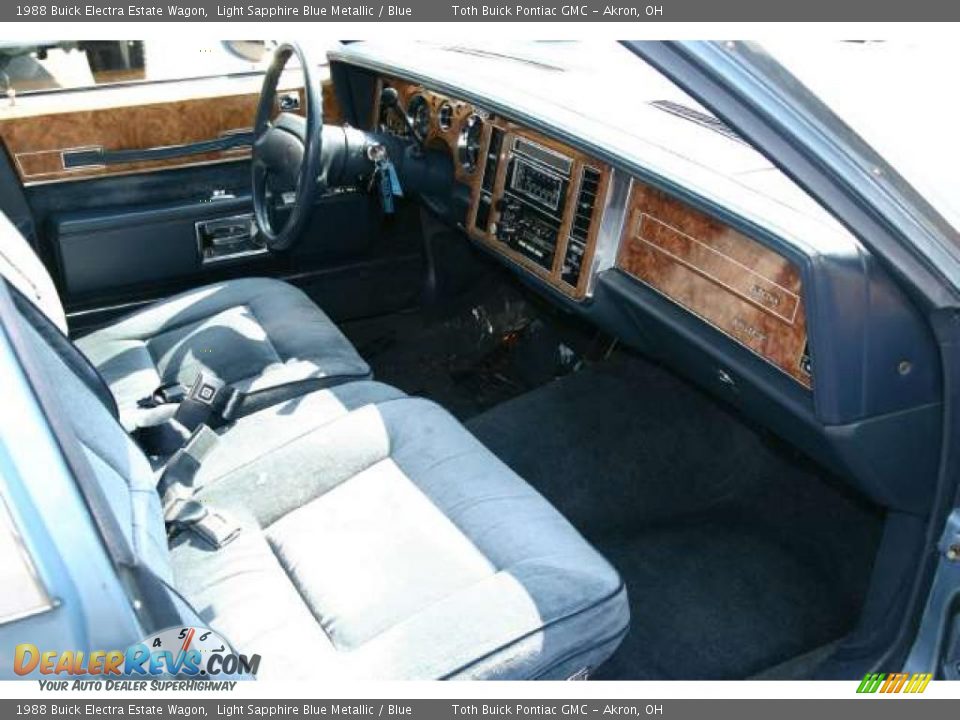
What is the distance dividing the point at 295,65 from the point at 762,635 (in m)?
2.18

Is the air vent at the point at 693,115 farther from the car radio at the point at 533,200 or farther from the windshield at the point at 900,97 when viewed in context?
the windshield at the point at 900,97

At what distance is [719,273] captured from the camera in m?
1.96

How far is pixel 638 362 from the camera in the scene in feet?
9.66

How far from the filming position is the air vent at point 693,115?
82.3 inches

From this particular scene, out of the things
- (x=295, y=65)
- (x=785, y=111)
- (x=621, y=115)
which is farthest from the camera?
(x=295, y=65)

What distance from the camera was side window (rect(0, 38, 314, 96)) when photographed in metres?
2.81

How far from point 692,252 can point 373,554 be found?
2.85 feet

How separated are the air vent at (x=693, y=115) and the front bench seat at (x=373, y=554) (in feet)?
2.70

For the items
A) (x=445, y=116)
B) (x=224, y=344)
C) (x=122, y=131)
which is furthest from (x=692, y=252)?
(x=122, y=131)

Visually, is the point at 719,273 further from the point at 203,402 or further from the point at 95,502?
the point at 95,502

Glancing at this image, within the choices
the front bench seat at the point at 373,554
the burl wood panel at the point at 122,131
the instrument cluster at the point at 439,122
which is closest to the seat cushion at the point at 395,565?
the front bench seat at the point at 373,554

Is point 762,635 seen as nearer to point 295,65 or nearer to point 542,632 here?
point 542,632

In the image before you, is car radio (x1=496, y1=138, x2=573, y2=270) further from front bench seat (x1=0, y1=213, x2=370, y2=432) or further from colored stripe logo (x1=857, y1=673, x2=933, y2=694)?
colored stripe logo (x1=857, y1=673, x2=933, y2=694)

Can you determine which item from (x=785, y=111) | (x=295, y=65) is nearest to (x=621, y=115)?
(x=785, y=111)
